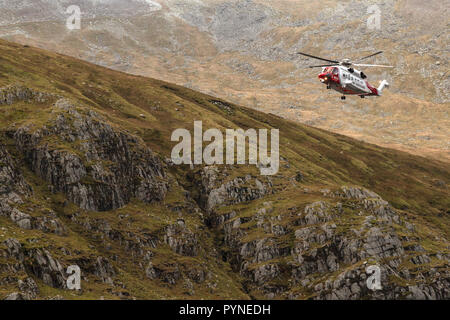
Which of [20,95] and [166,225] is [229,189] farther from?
[20,95]

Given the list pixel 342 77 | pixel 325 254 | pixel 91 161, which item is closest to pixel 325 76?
pixel 342 77

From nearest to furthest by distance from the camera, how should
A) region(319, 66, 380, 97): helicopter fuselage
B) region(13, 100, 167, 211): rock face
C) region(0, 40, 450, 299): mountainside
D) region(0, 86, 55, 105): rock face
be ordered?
region(0, 40, 450, 299): mountainside
region(319, 66, 380, 97): helicopter fuselage
region(13, 100, 167, 211): rock face
region(0, 86, 55, 105): rock face

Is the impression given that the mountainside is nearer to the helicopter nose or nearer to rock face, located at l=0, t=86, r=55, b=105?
rock face, located at l=0, t=86, r=55, b=105

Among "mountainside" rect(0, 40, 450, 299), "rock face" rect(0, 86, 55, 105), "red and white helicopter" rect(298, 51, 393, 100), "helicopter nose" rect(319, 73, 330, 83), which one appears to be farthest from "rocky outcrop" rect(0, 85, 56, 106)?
"helicopter nose" rect(319, 73, 330, 83)

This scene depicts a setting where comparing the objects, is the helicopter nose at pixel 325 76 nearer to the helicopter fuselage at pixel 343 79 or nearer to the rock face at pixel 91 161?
the helicopter fuselage at pixel 343 79

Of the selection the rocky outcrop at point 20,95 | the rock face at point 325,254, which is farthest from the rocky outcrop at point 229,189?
the rocky outcrop at point 20,95

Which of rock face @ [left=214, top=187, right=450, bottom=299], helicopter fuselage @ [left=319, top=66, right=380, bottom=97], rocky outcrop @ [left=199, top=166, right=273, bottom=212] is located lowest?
rock face @ [left=214, top=187, right=450, bottom=299]
